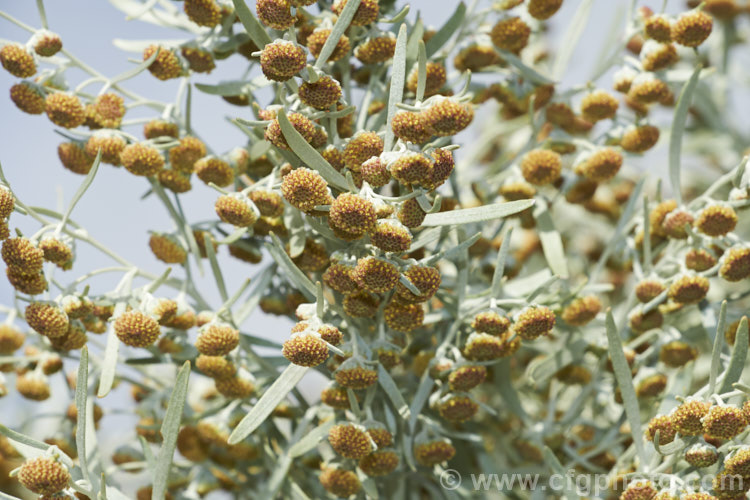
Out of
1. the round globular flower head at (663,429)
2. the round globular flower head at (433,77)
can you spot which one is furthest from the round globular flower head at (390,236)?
the round globular flower head at (663,429)

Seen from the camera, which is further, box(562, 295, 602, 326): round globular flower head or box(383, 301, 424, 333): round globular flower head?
box(562, 295, 602, 326): round globular flower head

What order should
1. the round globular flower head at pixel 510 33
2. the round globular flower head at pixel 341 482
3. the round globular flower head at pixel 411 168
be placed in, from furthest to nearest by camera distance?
the round globular flower head at pixel 510 33
the round globular flower head at pixel 341 482
the round globular flower head at pixel 411 168

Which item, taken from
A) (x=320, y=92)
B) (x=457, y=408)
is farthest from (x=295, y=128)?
(x=457, y=408)

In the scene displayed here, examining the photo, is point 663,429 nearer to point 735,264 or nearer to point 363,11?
point 735,264

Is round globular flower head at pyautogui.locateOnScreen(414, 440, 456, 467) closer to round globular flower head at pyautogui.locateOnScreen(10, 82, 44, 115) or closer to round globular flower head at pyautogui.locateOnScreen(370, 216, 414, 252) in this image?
round globular flower head at pyautogui.locateOnScreen(370, 216, 414, 252)

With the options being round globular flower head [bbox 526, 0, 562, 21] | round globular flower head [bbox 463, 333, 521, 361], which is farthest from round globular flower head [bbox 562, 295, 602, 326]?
round globular flower head [bbox 526, 0, 562, 21]

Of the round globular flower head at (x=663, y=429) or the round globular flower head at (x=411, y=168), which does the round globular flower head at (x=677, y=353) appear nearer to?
the round globular flower head at (x=663, y=429)
